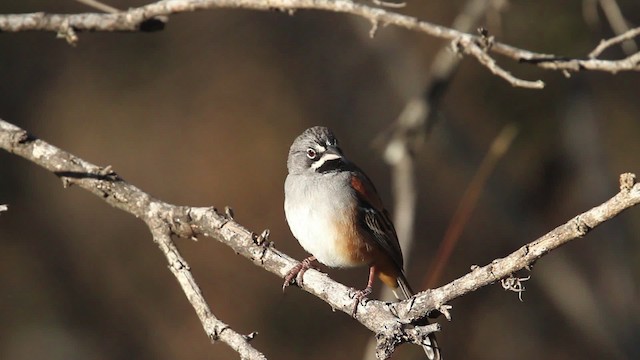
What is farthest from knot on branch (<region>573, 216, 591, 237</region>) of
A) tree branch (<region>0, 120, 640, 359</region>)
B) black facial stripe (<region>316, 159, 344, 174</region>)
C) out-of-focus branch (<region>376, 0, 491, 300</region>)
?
out-of-focus branch (<region>376, 0, 491, 300</region>)

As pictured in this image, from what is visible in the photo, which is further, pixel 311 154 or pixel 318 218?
pixel 311 154

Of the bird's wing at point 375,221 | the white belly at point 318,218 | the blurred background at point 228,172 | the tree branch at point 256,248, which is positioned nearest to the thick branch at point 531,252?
the tree branch at point 256,248

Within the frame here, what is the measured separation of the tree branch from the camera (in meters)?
3.17

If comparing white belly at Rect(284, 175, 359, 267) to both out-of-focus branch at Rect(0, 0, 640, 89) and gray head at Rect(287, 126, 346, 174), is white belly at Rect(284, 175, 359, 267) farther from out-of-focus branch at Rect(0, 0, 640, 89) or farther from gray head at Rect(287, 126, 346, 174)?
out-of-focus branch at Rect(0, 0, 640, 89)

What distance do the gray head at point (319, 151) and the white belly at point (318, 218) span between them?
0.16 metres

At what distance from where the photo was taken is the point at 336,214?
18.3ft

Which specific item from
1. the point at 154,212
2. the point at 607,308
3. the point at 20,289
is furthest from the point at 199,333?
the point at 154,212

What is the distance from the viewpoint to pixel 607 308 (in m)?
8.01

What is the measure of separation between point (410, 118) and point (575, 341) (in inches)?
244

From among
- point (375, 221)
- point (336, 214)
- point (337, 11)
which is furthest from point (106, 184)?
point (375, 221)

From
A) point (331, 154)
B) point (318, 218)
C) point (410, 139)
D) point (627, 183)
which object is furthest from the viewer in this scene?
point (410, 139)

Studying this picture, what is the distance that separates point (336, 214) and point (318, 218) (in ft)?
0.45

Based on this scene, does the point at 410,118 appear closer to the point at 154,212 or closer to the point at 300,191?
the point at 300,191

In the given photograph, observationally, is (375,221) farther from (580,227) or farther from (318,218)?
(580,227)
